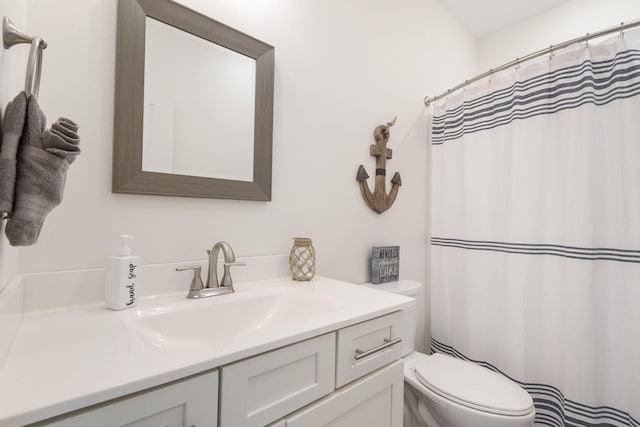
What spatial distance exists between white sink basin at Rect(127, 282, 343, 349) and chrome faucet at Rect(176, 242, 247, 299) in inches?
1.0

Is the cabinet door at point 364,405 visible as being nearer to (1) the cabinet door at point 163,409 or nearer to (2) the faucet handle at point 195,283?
(1) the cabinet door at point 163,409

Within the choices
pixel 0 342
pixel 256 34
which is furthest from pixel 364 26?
pixel 0 342

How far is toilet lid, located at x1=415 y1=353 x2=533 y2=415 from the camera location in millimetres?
1108

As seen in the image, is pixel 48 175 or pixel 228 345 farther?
pixel 228 345

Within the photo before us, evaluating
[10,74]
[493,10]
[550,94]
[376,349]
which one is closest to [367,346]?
[376,349]

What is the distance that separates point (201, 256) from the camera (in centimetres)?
104

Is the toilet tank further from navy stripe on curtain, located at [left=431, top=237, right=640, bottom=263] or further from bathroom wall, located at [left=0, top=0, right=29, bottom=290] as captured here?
bathroom wall, located at [left=0, top=0, right=29, bottom=290]

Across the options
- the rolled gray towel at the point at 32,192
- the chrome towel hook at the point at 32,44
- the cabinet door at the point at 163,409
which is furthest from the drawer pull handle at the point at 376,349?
the chrome towel hook at the point at 32,44

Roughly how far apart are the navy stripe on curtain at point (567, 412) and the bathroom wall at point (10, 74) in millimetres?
1970

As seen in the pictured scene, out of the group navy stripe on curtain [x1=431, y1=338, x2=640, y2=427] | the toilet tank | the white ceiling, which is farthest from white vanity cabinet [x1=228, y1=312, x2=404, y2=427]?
the white ceiling

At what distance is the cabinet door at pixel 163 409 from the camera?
432 mm

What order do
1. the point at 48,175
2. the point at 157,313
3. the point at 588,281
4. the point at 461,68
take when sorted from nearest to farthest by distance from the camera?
1. the point at 48,175
2. the point at 157,313
3. the point at 588,281
4. the point at 461,68

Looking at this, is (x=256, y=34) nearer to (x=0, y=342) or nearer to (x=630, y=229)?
(x=0, y=342)

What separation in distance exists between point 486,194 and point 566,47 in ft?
2.51
